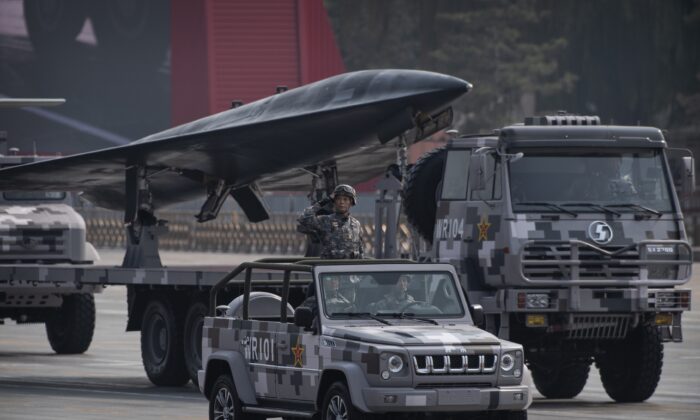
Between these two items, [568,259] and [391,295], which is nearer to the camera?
[391,295]

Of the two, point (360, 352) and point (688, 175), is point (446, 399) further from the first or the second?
point (688, 175)

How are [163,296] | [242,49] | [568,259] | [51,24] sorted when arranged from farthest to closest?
[51,24] → [242,49] → [163,296] → [568,259]

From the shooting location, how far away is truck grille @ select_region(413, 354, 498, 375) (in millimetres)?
12086

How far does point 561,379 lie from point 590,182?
2.60 metres

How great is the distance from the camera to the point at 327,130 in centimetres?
2312

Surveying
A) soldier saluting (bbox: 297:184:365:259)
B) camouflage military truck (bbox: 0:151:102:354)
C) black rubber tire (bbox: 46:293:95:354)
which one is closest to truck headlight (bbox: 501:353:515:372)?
soldier saluting (bbox: 297:184:365:259)

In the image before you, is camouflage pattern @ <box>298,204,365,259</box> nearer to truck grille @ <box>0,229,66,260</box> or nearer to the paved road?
the paved road

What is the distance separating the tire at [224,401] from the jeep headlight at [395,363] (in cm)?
189

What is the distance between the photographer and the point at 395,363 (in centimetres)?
1201

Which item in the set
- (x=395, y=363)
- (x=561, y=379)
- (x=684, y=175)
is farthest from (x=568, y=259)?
(x=395, y=363)

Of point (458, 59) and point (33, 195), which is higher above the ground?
point (458, 59)

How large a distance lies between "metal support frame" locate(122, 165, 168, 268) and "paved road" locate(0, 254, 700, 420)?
145 centimetres

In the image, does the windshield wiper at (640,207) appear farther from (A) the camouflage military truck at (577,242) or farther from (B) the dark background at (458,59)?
(B) the dark background at (458,59)

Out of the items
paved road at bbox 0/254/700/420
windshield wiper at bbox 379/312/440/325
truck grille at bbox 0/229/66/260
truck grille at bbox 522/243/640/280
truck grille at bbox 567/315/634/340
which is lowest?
paved road at bbox 0/254/700/420
